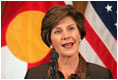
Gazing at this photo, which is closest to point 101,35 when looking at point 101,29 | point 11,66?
point 101,29

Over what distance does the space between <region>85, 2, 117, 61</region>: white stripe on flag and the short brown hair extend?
13 cm

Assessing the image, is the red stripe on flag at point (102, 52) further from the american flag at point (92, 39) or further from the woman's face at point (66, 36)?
the woman's face at point (66, 36)

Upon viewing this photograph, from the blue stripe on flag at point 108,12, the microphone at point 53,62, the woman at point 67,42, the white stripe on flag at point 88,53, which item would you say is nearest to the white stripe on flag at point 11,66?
the woman at point 67,42

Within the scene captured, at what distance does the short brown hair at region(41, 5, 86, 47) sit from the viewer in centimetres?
153

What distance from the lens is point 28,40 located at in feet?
5.60

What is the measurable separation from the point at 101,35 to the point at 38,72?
0.66 meters

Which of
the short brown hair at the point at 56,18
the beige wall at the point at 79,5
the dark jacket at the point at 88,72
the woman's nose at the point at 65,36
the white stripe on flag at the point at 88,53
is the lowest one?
the dark jacket at the point at 88,72

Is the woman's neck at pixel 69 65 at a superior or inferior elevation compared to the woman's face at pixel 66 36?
inferior

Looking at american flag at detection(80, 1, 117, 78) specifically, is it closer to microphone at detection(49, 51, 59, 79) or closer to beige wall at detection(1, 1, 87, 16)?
beige wall at detection(1, 1, 87, 16)

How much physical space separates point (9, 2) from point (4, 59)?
537 mm

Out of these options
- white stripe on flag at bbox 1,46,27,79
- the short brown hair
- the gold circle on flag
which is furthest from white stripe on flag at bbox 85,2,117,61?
white stripe on flag at bbox 1,46,27,79

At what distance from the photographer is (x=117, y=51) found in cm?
169

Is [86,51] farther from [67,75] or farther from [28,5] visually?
[28,5]

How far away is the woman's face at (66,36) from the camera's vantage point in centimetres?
152
